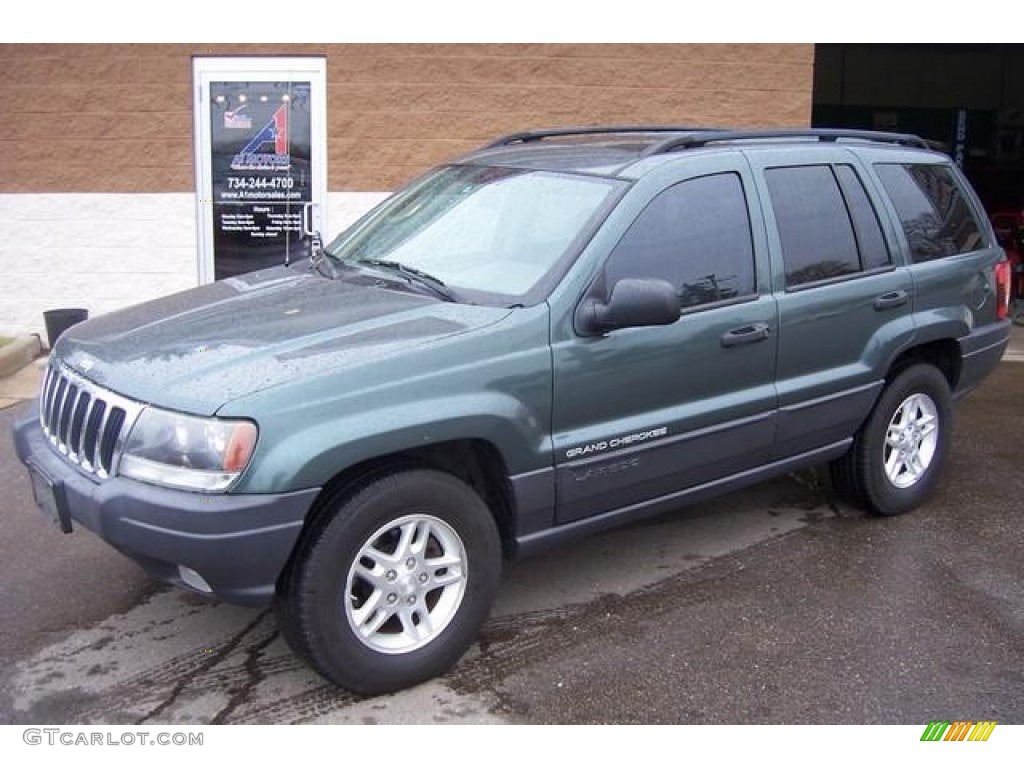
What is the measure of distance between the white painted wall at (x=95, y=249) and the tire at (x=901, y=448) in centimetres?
553

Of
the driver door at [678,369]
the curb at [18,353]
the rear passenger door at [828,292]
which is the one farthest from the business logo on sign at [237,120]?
the driver door at [678,369]

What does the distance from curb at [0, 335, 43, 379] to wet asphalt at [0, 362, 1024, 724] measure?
3457mm

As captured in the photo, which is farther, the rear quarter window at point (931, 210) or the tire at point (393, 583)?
the rear quarter window at point (931, 210)

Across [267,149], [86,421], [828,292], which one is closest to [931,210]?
[828,292]

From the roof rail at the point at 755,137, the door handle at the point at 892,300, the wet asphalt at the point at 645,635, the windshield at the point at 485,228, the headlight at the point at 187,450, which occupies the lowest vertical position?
the wet asphalt at the point at 645,635

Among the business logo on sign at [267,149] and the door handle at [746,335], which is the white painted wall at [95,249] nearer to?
the business logo on sign at [267,149]

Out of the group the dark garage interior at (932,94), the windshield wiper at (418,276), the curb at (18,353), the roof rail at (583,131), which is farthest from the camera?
the dark garage interior at (932,94)

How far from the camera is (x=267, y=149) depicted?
9.41 m

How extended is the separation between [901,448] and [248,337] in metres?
3.30

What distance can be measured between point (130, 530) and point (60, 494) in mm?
440

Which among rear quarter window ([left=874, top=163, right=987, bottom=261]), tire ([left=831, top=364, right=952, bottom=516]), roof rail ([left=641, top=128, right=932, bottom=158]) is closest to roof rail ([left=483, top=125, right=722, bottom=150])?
roof rail ([left=641, top=128, right=932, bottom=158])

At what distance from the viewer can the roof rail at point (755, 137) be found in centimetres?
432

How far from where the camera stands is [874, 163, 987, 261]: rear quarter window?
515cm

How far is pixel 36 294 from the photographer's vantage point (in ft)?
31.6
